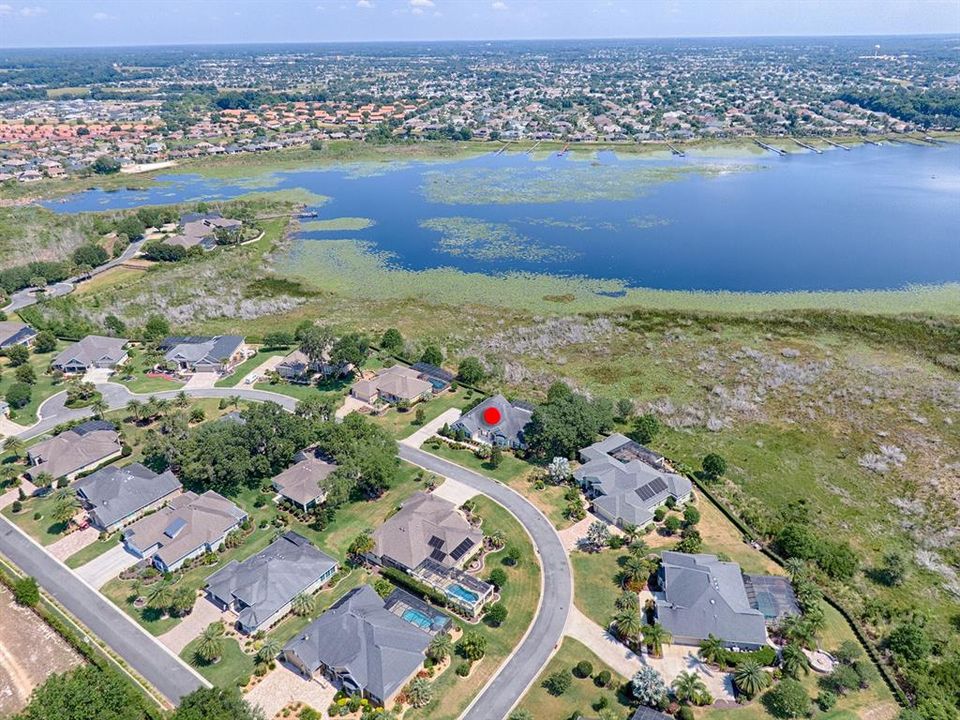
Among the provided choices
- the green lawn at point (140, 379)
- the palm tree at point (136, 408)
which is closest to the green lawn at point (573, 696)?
the palm tree at point (136, 408)

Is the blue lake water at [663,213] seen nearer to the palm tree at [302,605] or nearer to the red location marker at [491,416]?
the red location marker at [491,416]

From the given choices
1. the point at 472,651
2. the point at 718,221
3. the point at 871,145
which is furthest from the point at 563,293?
the point at 871,145

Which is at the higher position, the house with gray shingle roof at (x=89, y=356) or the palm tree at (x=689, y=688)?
the house with gray shingle roof at (x=89, y=356)

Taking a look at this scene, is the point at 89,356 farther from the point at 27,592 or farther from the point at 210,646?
the point at 210,646

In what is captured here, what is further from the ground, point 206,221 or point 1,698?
point 206,221

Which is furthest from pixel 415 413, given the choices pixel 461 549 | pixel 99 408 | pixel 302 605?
pixel 99 408

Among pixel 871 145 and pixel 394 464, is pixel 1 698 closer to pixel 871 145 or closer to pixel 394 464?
pixel 394 464
